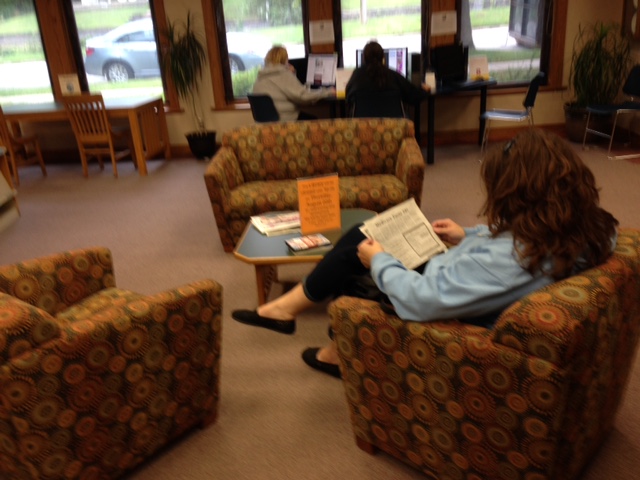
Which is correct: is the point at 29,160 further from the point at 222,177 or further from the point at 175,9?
the point at 222,177

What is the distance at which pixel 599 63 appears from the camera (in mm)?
5520

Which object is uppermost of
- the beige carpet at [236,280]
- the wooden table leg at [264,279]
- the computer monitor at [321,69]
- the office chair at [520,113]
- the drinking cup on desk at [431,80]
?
the computer monitor at [321,69]

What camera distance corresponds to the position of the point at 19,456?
61.6 inches

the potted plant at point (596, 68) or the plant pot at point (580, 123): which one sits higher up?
the potted plant at point (596, 68)

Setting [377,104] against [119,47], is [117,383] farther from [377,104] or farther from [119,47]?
[119,47]

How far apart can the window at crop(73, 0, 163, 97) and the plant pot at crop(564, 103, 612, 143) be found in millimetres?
4304

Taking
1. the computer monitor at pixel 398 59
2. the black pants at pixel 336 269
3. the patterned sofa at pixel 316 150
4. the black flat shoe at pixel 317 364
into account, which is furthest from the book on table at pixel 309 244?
the computer monitor at pixel 398 59

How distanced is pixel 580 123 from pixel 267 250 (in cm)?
424

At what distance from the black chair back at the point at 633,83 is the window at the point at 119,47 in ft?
15.4

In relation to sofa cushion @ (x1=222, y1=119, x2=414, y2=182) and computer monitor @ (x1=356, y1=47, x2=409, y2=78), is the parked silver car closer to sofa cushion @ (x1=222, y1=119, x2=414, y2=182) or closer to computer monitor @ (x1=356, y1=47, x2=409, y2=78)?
computer monitor @ (x1=356, y1=47, x2=409, y2=78)

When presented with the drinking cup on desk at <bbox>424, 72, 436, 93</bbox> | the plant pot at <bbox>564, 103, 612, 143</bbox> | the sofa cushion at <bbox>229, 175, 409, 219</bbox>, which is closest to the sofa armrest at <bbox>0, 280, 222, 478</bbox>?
the sofa cushion at <bbox>229, 175, 409, 219</bbox>

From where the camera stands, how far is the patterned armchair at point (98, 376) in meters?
1.47

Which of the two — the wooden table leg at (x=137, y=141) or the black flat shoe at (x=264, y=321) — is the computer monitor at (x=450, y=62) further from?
the black flat shoe at (x=264, y=321)

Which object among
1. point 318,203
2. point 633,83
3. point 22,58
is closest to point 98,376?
point 318,203
